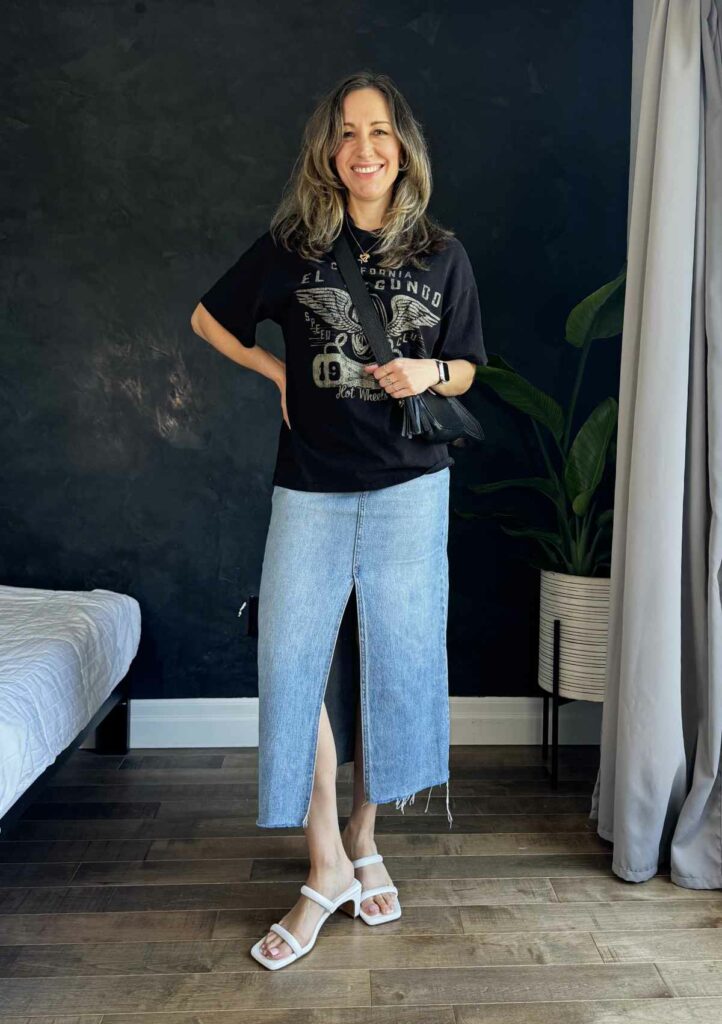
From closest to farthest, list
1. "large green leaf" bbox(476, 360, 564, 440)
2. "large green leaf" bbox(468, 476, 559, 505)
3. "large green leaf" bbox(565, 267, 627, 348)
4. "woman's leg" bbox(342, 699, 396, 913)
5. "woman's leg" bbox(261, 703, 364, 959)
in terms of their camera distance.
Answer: "woman's leg" bbox(261, 703, 364, 959), "woman's leg" bbox(342, 699, 396, 913), "large green leaf" bbox(565, 267, 627, 348), "large green leaf" bbox(476, 360, 564, 440), "large green leaf" bbox(468, 476, 559, 505)

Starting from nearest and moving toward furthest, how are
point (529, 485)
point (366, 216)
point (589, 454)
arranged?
1. point (366, 216)
2. point (589, 454)
3. point (529, 485)

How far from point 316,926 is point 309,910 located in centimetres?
3

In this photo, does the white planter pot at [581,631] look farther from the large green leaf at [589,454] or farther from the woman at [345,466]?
the woman at [345,466]

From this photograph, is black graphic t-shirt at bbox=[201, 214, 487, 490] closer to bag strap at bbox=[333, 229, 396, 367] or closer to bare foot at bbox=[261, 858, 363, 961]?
bag strap at bbox=[333, 229, 396, 367]

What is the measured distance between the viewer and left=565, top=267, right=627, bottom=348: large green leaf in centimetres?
257

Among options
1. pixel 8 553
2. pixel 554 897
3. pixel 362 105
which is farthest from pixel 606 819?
pixel 8 553

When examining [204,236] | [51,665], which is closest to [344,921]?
[51,665]

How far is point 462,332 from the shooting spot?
2053 millimetres

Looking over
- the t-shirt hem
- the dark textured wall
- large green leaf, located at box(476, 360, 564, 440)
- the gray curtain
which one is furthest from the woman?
the dark textured wall

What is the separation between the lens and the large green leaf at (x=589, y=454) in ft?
8.61

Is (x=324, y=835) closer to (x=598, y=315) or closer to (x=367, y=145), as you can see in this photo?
(x=367, y=145)

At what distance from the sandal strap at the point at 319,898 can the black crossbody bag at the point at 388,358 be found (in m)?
0.97

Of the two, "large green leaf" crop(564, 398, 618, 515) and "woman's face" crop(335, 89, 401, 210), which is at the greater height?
"woman's face" crop(335, 89, 401, 210)

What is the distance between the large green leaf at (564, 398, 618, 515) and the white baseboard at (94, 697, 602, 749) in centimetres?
80
